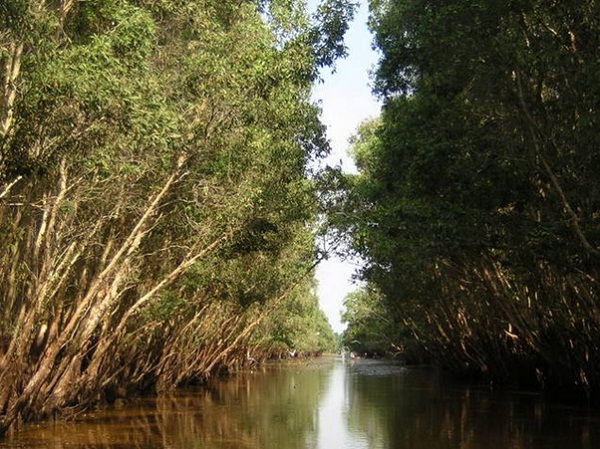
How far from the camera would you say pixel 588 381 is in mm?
22344

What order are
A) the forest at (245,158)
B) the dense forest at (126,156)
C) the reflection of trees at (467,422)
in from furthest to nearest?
the reflection of trees at (467,422)
the forest at (245,158)
the dense forest at (126,156)

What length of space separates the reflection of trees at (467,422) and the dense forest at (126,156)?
601cm

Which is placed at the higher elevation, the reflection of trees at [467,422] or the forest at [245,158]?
the forest at [245,158]

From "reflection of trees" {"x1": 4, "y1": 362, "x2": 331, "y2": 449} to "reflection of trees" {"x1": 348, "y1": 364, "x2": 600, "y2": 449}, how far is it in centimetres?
176

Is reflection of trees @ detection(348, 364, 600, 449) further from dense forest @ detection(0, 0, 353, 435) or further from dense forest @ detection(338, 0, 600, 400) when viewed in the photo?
dense forest @ detection(0, 0, 353, 435)

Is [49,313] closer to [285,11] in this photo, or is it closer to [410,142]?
[285,11]

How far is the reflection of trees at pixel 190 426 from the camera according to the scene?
1530 centimetres

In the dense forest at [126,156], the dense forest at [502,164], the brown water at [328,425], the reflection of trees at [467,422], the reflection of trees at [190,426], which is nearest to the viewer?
the dense forest at [126,156]

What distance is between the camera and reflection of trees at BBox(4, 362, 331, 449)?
15297 millimetres

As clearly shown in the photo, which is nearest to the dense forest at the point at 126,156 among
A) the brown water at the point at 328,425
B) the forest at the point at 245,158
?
the forest at the point at 245,158

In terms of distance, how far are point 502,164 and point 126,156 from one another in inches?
313

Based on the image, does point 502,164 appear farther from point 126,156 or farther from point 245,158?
point 126,156

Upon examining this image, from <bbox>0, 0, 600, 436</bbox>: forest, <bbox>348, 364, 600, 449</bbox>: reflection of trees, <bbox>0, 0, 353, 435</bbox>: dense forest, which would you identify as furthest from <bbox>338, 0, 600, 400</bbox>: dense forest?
<bbox>0, 0, 353, 435</bbox>: dense forest

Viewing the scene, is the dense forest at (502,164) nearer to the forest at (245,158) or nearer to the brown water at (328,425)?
the forest at (245,158)
